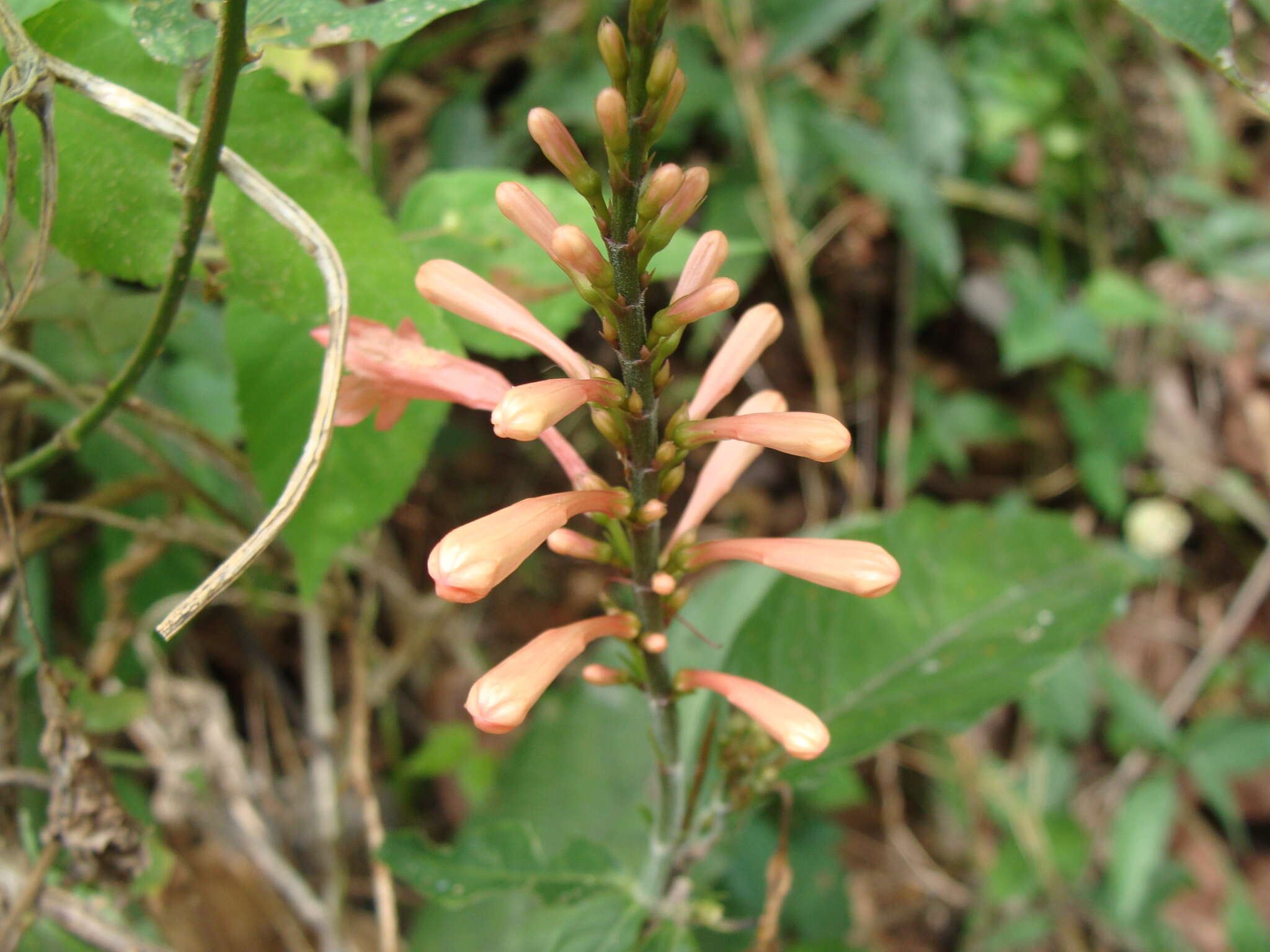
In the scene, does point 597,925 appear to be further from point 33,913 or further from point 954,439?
point 954,439

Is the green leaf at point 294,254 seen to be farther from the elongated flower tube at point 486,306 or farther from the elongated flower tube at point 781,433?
the elongated flower tube at point 781,433

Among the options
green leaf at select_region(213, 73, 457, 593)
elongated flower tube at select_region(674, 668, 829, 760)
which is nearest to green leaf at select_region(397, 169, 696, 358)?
green leaf at select_region(213, 73, 457, 593)

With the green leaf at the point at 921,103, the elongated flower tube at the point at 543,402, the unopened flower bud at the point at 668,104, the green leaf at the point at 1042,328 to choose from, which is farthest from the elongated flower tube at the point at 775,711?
the green leaf at the point at 921,103

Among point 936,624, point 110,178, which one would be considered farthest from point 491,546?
point 936,624

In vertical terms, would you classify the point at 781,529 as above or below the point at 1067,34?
below

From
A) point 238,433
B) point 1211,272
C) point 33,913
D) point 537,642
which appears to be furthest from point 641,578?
point 1211,272

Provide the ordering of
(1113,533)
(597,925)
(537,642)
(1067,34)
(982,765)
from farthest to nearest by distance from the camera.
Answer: (1113,533), (1067,34), (982,765), (597,925), (537,642)
